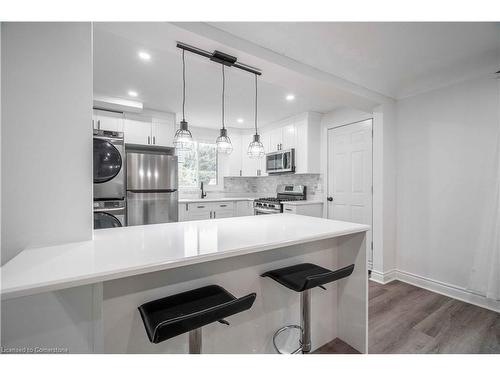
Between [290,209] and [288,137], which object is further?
[288,137]

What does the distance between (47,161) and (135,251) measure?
2.18 ft

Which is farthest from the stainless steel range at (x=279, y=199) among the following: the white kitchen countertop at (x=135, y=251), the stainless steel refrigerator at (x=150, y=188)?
the white kitchen countertop at (x=135, y=251)

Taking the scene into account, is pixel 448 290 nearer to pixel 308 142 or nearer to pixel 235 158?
pixel 308 142

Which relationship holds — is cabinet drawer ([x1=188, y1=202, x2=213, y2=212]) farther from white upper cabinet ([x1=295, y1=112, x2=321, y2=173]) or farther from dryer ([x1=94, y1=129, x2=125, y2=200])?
white upper cabinet ([x1=295, y1=112, x2=321, y2=173])

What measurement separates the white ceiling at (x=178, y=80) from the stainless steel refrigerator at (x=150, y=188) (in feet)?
2.84

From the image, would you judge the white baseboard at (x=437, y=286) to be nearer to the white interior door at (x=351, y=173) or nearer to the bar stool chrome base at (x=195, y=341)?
the white interior door at (x=351, y=173)

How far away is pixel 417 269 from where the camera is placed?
9.13 ft

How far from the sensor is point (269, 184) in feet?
16.6

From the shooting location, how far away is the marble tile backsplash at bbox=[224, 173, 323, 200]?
405 centimetres

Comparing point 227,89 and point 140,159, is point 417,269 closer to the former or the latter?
point 227,89

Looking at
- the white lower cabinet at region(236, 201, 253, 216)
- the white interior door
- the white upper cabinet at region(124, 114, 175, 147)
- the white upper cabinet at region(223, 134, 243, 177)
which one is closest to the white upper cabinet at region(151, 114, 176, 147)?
the white upper cabinet at region(124, 114, 175, 147)

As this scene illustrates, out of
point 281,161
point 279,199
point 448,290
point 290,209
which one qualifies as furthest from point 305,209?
point 448,290

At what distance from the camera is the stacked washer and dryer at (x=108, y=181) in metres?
2.57
